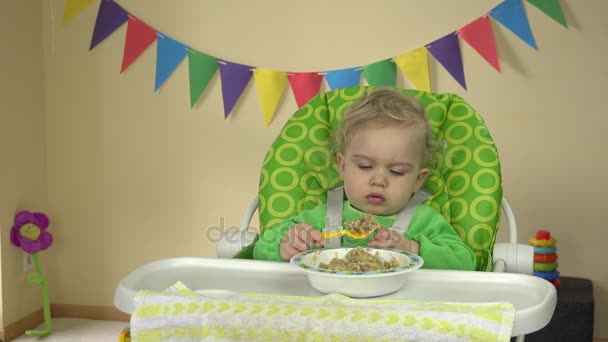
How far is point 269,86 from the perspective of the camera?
110 inches

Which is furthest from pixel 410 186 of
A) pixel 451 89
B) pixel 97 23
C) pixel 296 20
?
pixel 97 23

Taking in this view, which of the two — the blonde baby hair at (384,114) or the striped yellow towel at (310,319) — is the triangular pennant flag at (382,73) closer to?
the blonde baby hair at (384,114)

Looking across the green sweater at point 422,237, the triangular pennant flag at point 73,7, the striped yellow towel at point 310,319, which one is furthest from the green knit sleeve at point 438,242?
the triangular pennant flag at point 73,7

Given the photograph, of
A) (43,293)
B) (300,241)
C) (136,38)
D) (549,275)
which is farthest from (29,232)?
(549,275)

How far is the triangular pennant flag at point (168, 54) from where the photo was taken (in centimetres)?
288

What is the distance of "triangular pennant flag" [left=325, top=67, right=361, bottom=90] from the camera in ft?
8.99

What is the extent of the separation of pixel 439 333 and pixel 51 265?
2.47 metres

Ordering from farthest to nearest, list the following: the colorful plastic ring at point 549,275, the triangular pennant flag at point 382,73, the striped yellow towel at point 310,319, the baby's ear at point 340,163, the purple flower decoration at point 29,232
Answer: the purple flower decoration at point 29,232
the triangular pennant flag at point 382,73
the colorful plastic ring at point 549,275
the baby's ear at point 340,163
the striped yellow towel at point 310,319

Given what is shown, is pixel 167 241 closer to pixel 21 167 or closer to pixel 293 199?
pixel 21 167

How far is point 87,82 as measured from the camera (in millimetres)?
2996

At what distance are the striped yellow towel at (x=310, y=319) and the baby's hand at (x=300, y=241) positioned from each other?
323mm

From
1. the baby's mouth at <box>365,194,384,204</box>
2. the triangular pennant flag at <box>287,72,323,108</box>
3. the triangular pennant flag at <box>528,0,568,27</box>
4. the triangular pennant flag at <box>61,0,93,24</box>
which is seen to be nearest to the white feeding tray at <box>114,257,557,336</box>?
the baby's mouth at <box>365,194,384,204</box>

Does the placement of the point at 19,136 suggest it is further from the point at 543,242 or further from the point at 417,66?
the point at 543,242

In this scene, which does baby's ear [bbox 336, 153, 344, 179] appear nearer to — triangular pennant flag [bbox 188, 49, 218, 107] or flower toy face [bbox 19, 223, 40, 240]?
triangular pennant flag [bbox 188, 49, 218, 107]
